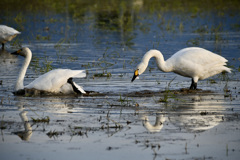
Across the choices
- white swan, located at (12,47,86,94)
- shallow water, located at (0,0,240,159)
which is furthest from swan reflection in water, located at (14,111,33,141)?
white swan, located at (12,47,86,94)

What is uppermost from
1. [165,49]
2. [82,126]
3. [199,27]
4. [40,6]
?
[40,6]

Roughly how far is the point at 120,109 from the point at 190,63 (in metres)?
2.85

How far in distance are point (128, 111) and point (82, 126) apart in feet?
4.13

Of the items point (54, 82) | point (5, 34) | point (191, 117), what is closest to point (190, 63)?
point (54, 82)

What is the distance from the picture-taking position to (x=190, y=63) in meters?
10.4

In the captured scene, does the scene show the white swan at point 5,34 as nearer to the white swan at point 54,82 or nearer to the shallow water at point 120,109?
the shallow water at point 120,109

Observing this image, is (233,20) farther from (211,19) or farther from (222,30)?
(222,30)

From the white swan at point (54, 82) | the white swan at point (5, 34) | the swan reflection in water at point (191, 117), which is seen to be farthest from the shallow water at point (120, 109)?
the white swan at point (5, 34)

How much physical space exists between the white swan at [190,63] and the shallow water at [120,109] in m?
0.29

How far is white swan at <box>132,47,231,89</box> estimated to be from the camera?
10383mm

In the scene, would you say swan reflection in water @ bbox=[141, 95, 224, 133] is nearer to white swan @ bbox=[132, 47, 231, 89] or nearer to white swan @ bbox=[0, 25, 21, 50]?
white swan @ bbox=[132, 47, 231, 89]

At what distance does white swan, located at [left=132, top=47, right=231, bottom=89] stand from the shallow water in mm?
291

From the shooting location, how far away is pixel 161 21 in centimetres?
2528

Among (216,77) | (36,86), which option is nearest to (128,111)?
(36,86)
